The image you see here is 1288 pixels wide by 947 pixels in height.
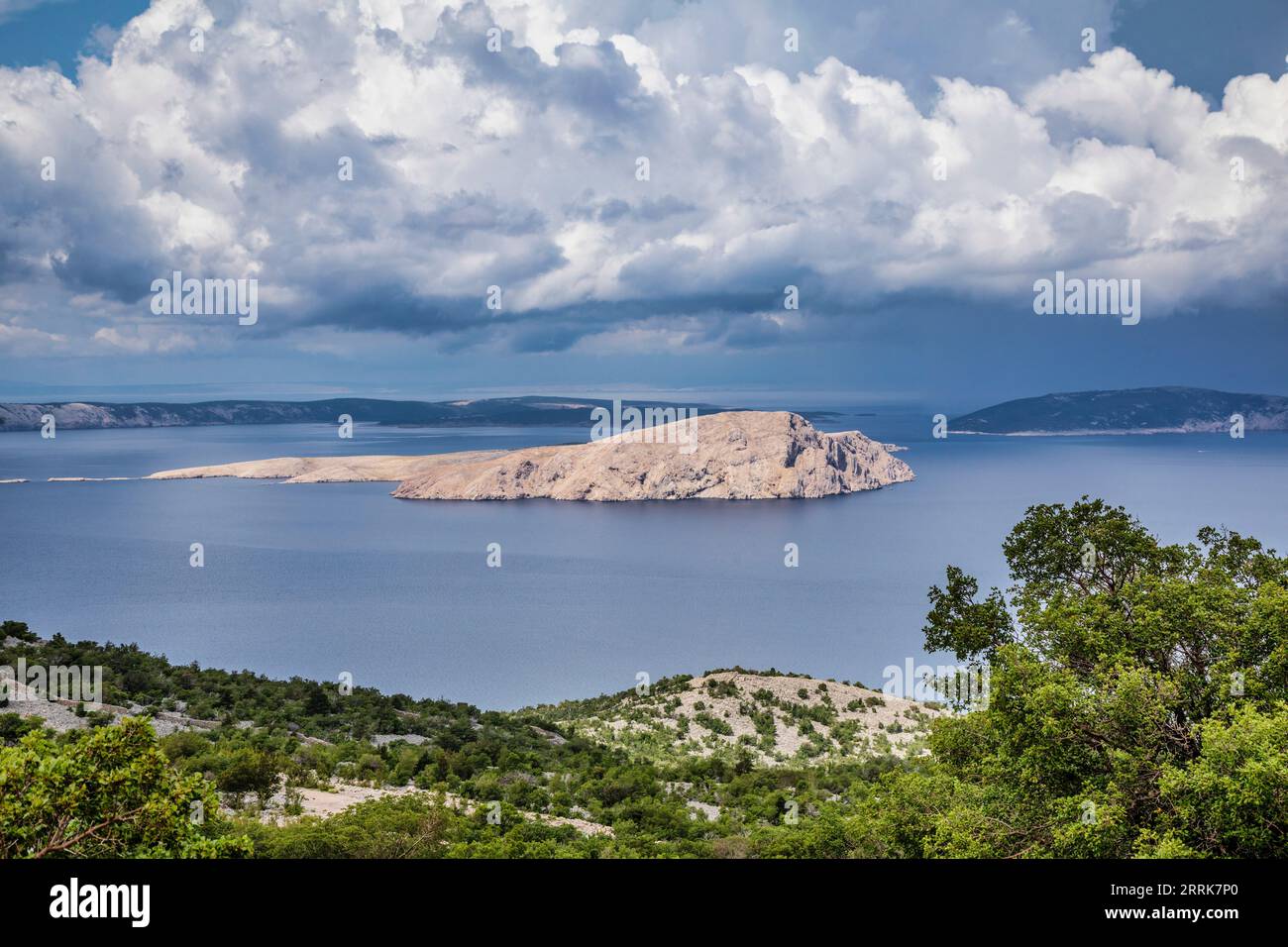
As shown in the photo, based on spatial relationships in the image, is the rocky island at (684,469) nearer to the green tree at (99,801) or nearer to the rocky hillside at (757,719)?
the rocky hillside at (757,719)

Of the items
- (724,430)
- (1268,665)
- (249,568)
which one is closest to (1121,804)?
(1268,665)

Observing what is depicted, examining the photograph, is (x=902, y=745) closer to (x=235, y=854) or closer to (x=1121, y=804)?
(x=1121, y=804)

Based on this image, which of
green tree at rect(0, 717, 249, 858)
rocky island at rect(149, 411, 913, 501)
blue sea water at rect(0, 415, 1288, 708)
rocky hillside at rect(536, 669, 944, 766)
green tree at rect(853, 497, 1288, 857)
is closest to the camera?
green tree at rect(0, 717, 249, 858)

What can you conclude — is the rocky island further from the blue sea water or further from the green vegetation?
the green vegetation

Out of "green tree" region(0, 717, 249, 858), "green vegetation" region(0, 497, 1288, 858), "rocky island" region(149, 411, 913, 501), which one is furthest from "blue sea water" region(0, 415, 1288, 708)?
"green tree" region(0, 717, 249, 858)
